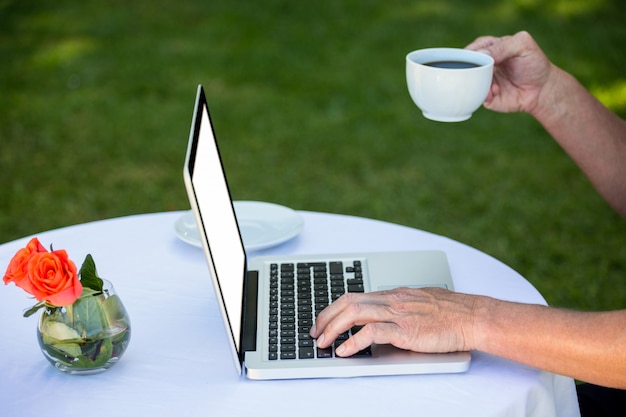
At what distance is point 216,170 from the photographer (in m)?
1.50

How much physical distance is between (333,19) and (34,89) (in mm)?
2159

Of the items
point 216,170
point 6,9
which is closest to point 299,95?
point 6,9

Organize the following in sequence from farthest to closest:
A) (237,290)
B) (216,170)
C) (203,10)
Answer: (203,10) < (216,170) < (237,290)

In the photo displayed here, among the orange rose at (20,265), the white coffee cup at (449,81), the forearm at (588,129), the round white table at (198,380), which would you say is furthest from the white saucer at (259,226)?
the forearm at (588,129)

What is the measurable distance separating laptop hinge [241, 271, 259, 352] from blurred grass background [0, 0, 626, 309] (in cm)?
200

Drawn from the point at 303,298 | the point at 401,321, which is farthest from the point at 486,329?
the point at 303,298

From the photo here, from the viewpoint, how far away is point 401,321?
128 cm

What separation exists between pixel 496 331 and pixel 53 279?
0.63 metres

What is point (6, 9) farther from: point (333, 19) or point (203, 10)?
point (333, 19)

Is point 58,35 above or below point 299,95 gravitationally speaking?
above

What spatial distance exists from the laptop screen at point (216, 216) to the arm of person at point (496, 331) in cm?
15

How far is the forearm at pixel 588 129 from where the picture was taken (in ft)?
6.03

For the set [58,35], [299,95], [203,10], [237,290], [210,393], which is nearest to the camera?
[210,393]

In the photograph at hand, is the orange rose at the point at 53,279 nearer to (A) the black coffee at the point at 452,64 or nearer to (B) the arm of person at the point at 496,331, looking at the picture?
(B) the arm of person at the point at 496,331
